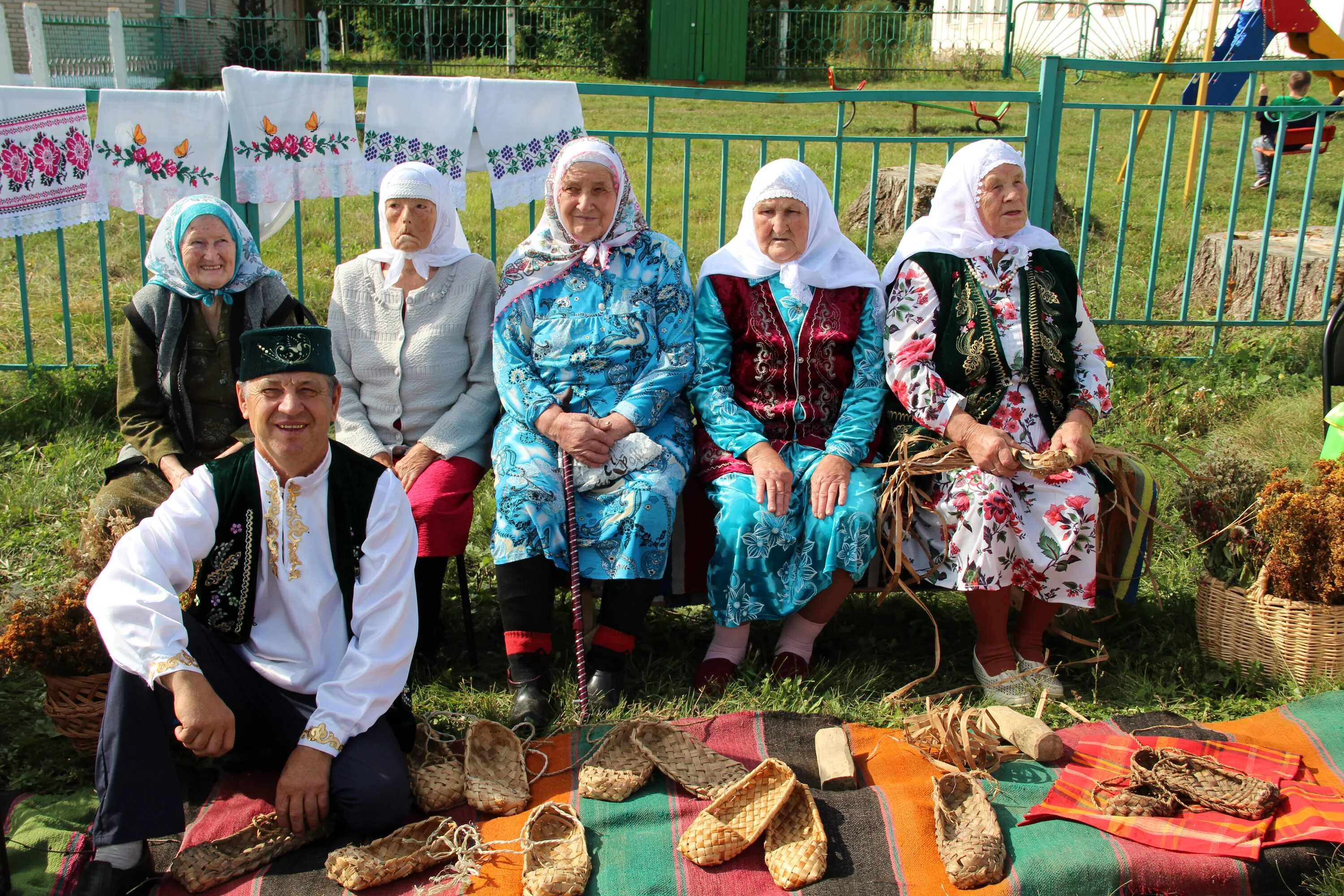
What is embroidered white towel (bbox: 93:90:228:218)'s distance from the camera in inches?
179

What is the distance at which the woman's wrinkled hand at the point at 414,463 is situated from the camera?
354 cm

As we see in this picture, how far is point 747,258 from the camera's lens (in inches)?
146

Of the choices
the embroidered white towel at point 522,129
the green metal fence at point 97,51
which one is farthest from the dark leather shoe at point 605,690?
the green metal fence at point 97,51

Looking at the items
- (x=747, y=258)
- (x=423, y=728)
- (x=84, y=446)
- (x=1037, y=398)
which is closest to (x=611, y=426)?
(x=747, y=258)

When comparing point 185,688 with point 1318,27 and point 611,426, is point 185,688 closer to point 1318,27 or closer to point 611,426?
point 611,426

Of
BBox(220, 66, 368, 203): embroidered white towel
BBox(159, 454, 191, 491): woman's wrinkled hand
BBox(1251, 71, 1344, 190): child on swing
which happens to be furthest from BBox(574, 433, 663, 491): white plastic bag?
BBox(1251, 71, 1344, 190): child on swing

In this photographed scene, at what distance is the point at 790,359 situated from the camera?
363cm

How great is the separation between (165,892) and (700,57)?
1967cm

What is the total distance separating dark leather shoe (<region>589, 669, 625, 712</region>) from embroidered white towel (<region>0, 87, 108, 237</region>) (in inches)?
119

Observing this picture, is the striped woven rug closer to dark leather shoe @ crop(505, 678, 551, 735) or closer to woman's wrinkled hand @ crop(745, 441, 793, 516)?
dark leather shoe @ crop(505, 678, 551, 735)

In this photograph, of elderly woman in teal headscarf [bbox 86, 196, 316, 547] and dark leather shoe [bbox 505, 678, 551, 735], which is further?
elderly woman in teal headscarf [bbox 86, 196, 316, 547]

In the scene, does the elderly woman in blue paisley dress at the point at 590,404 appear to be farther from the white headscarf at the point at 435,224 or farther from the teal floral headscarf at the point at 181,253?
the teal floral headscarf at the point at 181,253

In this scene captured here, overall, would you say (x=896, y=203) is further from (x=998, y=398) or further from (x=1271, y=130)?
(x=1271, y=130)

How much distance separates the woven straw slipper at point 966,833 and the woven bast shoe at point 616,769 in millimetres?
749
